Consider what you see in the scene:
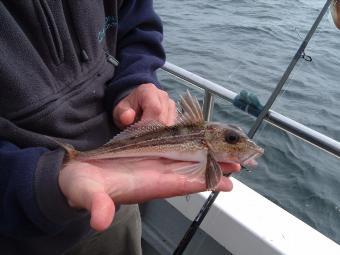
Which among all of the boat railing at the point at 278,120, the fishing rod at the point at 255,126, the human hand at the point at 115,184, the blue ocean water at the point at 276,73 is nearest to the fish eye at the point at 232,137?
the human hand at the point at 115,184

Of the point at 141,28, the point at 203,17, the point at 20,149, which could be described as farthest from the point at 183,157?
the point at 203,17

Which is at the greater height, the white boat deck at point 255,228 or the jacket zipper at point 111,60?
the jacket zipper at point 111,60

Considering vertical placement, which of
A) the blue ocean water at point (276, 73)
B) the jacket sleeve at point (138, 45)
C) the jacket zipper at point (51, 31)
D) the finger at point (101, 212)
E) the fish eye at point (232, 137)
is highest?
the jacket zipper at point (51, 31)

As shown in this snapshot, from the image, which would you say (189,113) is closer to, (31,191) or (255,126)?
(255,126)

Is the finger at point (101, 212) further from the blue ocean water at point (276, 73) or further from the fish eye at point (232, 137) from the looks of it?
the blue ocean water at point (276, 73)

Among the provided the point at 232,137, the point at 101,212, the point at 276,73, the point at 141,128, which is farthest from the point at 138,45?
the point at 276,73

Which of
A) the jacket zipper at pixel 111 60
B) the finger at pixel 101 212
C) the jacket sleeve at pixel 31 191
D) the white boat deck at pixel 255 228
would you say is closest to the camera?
the finger at pixel 101 212

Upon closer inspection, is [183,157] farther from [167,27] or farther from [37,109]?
[167,27]
